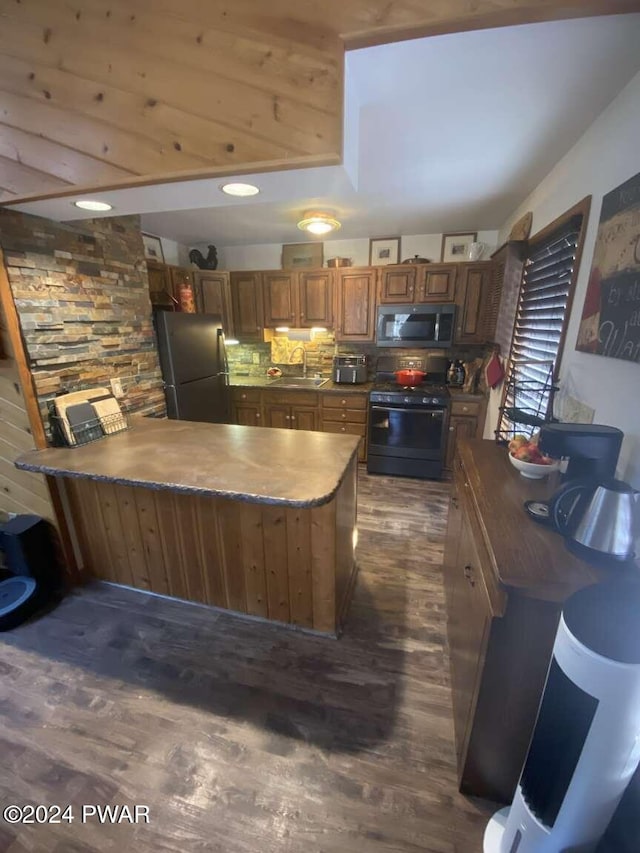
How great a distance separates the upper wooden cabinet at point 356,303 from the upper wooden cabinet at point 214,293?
1.29 metres

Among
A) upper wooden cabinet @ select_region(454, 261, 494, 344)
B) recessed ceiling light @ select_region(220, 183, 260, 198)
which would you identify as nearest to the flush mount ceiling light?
upper wooden cabinet @ select_region(454, 261, 494, 344)

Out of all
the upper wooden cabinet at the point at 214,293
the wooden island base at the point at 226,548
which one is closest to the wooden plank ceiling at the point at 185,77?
the wooden island base at the point at 226,548

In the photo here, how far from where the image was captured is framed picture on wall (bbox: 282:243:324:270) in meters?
3.98

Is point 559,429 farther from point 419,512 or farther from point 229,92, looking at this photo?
point 419,512

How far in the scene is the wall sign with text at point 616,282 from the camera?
1.21 metres

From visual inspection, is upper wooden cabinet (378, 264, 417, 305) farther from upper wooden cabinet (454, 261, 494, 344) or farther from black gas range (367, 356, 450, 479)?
black gas range (367, 356, 450, 479)

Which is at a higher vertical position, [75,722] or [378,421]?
[378,421]

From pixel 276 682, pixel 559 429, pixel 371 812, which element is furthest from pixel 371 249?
pixel 371 812

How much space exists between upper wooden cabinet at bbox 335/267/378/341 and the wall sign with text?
2.39 metres

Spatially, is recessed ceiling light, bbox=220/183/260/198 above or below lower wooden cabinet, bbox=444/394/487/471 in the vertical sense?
above

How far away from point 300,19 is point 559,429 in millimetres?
1554

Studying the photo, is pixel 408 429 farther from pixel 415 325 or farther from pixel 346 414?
pixel 415 325

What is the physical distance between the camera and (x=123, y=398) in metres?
2.48

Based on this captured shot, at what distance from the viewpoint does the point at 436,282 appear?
11.5ft
